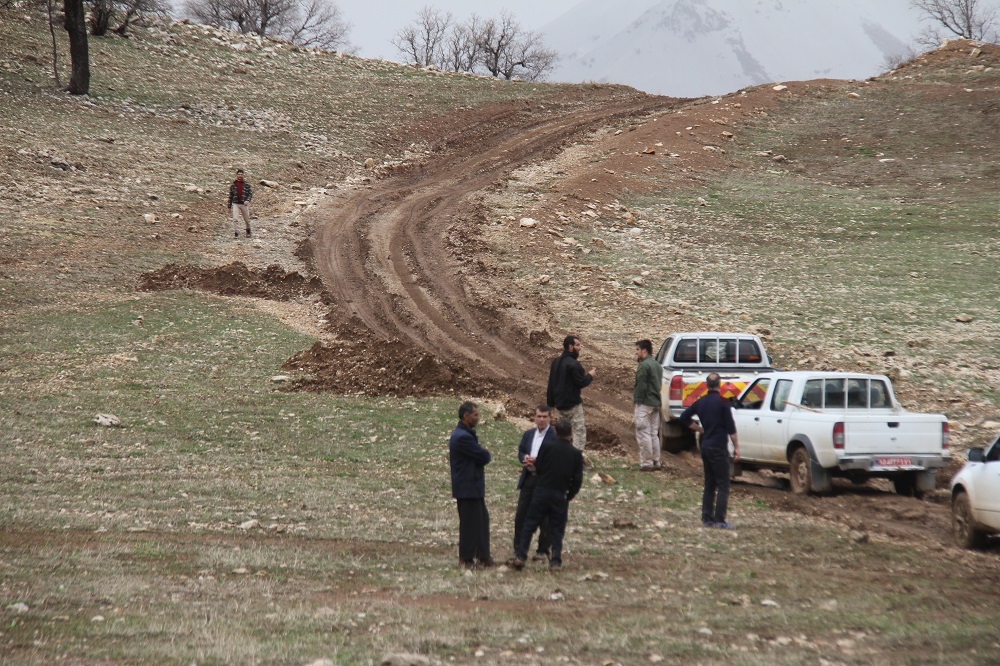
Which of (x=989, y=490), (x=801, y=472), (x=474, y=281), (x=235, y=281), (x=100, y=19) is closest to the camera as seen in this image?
(x=989, y=490)

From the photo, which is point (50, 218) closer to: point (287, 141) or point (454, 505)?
point (287, 141)

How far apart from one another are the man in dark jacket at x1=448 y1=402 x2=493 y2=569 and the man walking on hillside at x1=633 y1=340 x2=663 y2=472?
19.7 ft

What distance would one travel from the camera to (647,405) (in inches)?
598

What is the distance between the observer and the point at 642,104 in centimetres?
5219

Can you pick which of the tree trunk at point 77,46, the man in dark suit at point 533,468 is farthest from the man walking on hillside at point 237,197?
the man in dark suit at point 533,468

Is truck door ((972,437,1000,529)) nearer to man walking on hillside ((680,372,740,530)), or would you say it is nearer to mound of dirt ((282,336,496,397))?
man walking on hillside ((680,372,740,530))

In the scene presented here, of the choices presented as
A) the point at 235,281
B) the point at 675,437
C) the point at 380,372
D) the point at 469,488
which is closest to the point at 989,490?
the point at 469,488

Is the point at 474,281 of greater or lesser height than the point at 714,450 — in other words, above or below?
above

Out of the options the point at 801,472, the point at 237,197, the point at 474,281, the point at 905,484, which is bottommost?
the point at 905,484

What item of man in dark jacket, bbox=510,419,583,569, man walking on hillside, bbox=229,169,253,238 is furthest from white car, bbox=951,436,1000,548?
man walking on hillside, bbox=229,169,253,238

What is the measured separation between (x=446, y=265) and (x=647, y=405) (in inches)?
590

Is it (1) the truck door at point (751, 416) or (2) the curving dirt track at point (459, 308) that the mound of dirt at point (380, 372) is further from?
(1) the truck door at point (751, 416)

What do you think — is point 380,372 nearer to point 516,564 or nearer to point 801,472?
point 801,472

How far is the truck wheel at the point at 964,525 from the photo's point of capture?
419 inches
